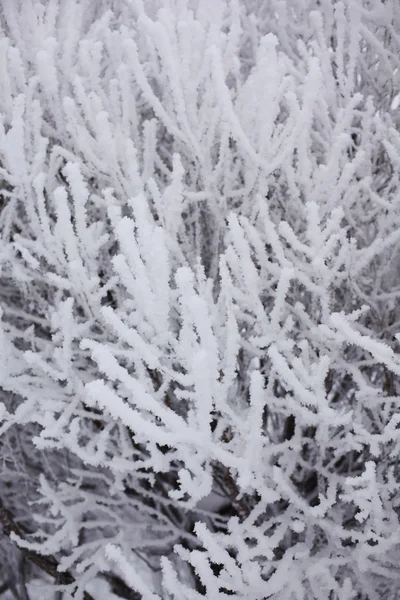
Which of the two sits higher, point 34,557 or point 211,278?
point 211,278

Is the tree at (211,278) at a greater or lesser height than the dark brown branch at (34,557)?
greater

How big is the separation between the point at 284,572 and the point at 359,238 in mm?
1911

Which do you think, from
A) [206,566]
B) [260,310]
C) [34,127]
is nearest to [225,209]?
[260,310]

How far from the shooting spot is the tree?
195 centimetres

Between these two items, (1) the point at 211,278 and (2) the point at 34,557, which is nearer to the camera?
(1) the point at 211,278

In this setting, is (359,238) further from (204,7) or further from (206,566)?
(206,566)

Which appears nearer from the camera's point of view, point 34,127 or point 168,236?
point 168,236

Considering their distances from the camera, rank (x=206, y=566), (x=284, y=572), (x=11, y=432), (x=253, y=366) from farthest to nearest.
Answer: (x=11, y=432), (x=253, y=366), (x=284, y=572), (x=206, y=566)

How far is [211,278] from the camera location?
2479 mm

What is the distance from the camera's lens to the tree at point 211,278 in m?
1.95

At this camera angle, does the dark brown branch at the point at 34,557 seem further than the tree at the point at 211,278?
Yes

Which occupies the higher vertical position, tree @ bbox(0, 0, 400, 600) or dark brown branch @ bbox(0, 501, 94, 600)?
tree @ bbox(0, 0, 400, 600)

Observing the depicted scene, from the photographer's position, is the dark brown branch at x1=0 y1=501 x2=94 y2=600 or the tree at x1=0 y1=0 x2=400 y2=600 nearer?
the tree at x1=0 y1=0 x2=400 y2=600

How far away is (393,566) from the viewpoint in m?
2.68
